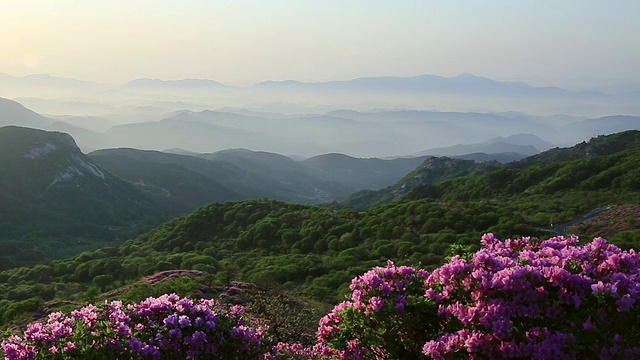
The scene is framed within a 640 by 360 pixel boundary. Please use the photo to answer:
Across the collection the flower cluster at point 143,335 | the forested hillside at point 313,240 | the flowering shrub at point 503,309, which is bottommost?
the forested hillside at point 313,240

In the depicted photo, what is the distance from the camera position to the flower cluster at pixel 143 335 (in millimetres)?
7023

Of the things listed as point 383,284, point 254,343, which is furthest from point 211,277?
point 383,284

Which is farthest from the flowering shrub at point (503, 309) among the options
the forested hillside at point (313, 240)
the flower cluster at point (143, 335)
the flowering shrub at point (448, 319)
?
the forested hillside at point (313, 240)

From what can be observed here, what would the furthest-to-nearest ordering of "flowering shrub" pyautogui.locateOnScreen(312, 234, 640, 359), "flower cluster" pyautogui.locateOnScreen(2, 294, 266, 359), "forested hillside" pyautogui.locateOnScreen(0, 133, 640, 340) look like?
"forested hillside" pyautogui.locateOnScreen(0, 133, 640, 340) → "flower cluster" pyautogui.locateOnScreen(2, 294, 266, 359) → "flowering shrub" pyautogui.locateOnScreen(312, 234, 640, 359)

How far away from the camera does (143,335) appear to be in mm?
7523

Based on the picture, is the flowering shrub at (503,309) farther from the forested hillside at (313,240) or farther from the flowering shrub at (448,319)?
the forested hillside at (313,240)

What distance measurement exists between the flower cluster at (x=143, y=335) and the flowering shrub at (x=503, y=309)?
1.94 m

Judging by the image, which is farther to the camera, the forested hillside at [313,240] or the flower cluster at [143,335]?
the forested hillside at [313,240]

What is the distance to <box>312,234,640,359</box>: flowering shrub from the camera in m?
5.77

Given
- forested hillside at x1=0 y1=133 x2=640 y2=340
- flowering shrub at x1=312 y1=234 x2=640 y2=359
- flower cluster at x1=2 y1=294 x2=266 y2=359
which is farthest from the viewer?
forested hillside at x1=0 y1=133 x2=640 y2=340

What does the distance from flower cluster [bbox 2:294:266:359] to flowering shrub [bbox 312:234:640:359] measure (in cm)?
194

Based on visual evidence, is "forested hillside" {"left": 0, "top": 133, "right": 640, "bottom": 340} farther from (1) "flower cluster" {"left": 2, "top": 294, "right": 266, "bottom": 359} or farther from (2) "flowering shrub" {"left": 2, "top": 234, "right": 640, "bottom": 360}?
(2) "flowering shrub" {"left": 2, "top": 234, "right": 640, "bottom": 360}

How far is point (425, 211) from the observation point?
187ft

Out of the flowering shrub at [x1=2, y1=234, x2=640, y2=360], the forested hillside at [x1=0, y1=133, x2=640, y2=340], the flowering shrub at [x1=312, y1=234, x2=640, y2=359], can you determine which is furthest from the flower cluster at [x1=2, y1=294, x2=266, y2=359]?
the forested hillside at [x1=0, y1=133, x2=640, y2=340]
